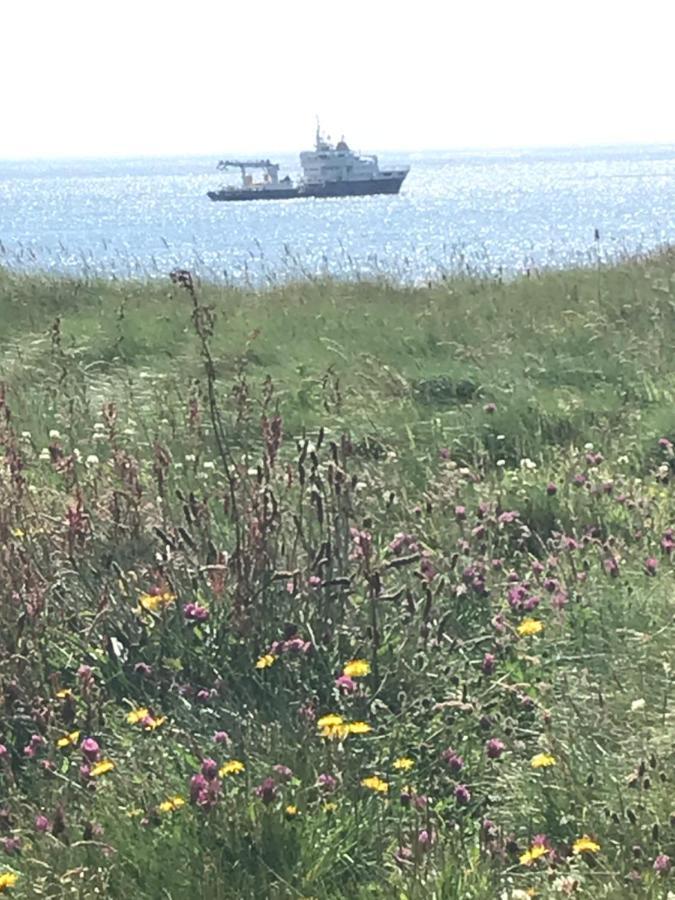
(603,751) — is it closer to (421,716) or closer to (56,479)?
(421,716)

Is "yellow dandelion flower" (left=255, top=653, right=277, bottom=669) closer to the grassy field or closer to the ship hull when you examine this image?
the grassy field

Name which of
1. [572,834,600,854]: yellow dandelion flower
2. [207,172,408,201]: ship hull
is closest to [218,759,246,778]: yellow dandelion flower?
[572,834,600,854]: yellow dandelion flower

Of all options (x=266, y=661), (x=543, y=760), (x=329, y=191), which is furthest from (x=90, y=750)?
(x=329, y=191)

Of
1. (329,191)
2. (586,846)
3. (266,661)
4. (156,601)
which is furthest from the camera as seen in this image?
(329,191)

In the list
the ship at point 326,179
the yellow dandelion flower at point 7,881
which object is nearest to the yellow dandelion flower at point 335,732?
the yellow dandelion flower at point 7,881

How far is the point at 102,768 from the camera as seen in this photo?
296 centimetres

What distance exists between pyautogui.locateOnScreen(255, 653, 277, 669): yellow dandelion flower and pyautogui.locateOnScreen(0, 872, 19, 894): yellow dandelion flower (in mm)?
949

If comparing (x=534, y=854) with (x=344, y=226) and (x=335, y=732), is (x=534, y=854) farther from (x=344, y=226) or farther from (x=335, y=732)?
Answer: (x=344, y=226)

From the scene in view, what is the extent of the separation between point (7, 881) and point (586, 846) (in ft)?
3.93

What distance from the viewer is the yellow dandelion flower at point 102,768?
2.95 meters

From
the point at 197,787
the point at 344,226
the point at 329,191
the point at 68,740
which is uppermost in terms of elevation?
the point at 329,191

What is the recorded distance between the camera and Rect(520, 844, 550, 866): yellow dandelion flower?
263 centimetres

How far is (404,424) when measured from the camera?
691cm

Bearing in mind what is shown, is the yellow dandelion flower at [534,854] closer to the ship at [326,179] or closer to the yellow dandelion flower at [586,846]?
the yellow dandelion flower at [586,846]
